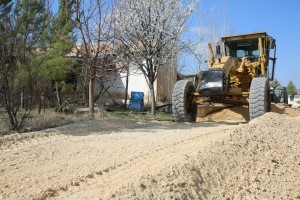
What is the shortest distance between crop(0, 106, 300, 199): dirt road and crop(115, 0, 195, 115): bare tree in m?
5.90

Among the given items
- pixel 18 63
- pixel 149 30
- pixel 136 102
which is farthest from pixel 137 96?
pixel 18 63

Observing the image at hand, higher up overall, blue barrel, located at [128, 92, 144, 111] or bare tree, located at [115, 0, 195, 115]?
bare tree, located at [115, 0, 195, 115]

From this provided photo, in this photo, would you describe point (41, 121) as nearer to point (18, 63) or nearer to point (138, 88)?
point (18, 63)

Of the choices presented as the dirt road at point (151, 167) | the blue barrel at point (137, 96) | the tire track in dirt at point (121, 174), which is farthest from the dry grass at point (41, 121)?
the blue barrel at point (137, 96)

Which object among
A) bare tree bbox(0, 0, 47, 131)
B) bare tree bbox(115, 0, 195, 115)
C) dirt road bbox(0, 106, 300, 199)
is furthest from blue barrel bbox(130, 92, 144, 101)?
→ dirt road bbox(0, 106, 300, 199)

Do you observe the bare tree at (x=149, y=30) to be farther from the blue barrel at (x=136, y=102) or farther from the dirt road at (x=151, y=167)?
the dirt road at (x=151, y=167)

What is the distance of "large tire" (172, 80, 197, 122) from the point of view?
32.5 ft

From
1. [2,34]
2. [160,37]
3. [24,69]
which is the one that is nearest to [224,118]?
[160,37]

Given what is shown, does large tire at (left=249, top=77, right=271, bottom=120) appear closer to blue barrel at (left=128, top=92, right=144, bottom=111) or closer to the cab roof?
the cab roof

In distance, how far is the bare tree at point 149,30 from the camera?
39.6 feet

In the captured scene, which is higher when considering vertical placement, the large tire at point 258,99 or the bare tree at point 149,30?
the bare tree at point 149,30

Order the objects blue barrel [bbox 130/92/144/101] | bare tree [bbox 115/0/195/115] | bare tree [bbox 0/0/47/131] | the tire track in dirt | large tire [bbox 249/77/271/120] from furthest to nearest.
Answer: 1. blue barrel [bbox 130/92/144/101]
2. bare tree [bbox 115/0/195/115]
3. large tire [bbox 249/77/271/120]
4. bare tree [bbox 0/0/47/131]
5. the tire track in dirt

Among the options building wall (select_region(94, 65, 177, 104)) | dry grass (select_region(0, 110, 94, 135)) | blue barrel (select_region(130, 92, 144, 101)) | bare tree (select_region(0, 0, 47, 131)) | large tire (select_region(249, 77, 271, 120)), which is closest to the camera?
bare tree (select_region(0, 0, 47, 131))

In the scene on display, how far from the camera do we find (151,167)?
4098mm
